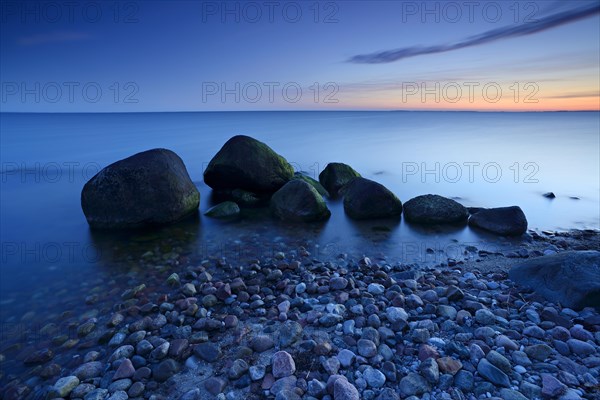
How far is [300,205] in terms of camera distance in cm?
887

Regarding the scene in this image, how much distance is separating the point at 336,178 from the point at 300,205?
12.2 feet

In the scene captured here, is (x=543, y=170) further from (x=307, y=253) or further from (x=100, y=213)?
(x=100, y=213)

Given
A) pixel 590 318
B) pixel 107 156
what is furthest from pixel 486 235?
pixel 107 156

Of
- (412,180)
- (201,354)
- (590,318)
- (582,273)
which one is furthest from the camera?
(412,180)

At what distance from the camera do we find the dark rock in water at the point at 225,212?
9422 millimetres

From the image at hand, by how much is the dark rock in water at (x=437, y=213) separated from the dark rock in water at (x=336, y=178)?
11.2 feet

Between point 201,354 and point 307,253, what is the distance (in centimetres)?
349

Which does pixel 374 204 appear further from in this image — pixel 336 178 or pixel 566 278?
pixel 566 278

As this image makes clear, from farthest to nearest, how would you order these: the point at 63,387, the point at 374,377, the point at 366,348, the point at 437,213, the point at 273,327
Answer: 1. the point at 437,213
2. the point at 273,327
3. the point at 366,348
4. the point at 63,387
5. the point at 374,377

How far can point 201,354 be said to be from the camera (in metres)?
3.63

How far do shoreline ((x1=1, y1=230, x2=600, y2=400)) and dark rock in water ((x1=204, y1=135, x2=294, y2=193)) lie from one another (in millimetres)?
4951

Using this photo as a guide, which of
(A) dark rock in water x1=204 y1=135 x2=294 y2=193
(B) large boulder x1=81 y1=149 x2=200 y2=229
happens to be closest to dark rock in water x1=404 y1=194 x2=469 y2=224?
(A) dark rock in water x1=204 y1=135 x2=294 y2=193

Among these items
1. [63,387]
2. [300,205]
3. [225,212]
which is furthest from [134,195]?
[63,387]

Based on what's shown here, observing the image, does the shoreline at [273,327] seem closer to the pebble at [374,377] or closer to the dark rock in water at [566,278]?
the pebble at [374,377]
